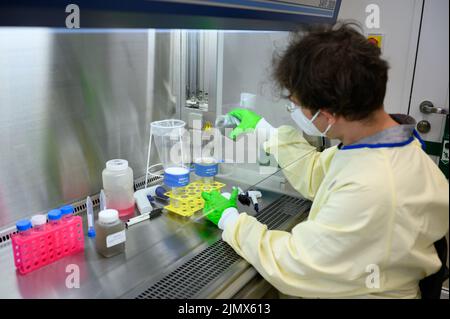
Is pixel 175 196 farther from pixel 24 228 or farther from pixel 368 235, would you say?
pixel 368 235

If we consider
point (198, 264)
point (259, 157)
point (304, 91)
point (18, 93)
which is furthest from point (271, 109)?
point (18, 93)

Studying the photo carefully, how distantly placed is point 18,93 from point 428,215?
1.22m

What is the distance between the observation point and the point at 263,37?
1.64 m

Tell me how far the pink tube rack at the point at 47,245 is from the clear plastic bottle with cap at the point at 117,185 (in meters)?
0.23

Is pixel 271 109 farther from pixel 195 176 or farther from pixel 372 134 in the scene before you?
pixel 372 134

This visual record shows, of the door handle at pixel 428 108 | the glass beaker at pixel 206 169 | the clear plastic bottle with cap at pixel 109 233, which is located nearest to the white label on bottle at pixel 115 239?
the clear plastic bottle with cap at pixel 109 233

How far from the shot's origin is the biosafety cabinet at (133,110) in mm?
1018

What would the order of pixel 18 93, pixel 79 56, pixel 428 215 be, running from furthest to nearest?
pixel 79 56
pixel 18 93
pixel 428 215

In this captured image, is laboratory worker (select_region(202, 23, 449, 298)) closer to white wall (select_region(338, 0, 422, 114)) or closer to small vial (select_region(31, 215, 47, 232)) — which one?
small vial (select_region(31, 215, 47, 232))

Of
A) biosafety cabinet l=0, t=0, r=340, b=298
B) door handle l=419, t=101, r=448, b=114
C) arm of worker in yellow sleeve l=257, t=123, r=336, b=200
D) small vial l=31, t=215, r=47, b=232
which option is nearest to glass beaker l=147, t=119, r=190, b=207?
biosafety cabinet l=0, t=0, r=340, b=298

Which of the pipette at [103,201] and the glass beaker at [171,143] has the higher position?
the glass beaker at [171,143]

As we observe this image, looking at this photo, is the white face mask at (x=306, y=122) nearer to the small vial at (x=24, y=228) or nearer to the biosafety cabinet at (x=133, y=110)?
the biosafety cabinet at (x=133, y=110)

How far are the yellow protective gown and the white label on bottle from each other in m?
0.39

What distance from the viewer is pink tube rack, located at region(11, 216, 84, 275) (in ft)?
3.50
